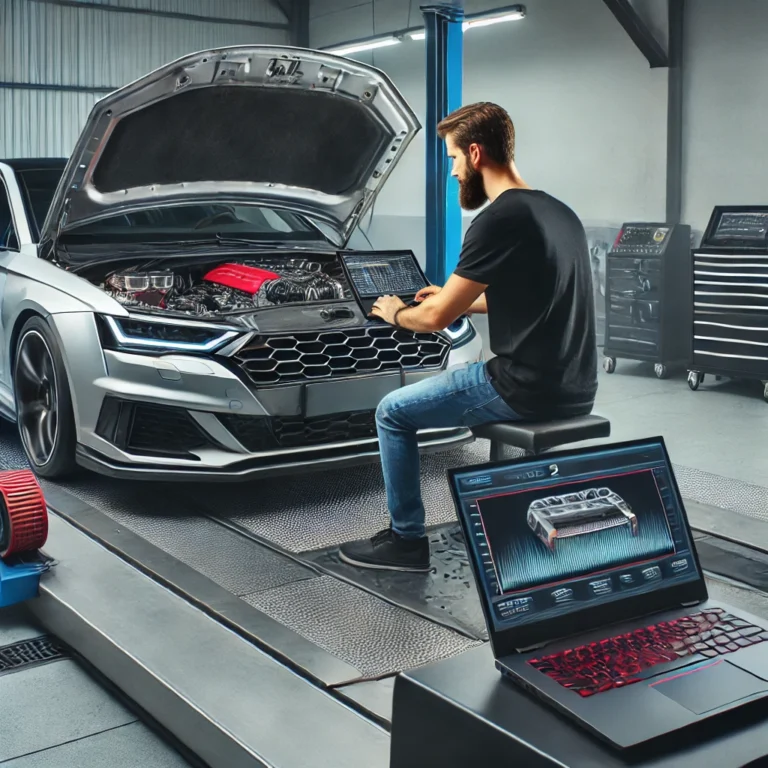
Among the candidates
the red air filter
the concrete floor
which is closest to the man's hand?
the red air filter

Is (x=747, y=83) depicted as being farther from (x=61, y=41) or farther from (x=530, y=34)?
(x=61, y=41)

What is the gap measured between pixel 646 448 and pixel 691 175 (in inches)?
266

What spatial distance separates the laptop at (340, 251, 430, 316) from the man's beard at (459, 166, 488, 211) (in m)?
0.40

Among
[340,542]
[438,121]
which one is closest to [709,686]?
[340,542]

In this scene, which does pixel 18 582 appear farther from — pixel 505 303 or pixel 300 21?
pixel 300 21

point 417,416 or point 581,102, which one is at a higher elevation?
point 581,102

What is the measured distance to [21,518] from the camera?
255 cm

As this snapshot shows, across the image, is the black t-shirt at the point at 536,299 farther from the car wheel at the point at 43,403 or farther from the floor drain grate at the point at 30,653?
the car wheel at the point at 43,403

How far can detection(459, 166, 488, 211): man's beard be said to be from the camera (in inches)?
104

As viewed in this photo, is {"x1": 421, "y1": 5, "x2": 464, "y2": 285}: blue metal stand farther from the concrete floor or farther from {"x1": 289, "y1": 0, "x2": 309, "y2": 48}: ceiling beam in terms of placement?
{"x1": 289, "y1": 0, "x2": 309, "y2": 48}: ceiling beam

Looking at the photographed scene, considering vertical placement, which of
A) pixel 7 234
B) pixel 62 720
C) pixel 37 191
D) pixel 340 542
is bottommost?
pixel 62 720

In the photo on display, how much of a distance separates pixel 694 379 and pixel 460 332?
9.94ft

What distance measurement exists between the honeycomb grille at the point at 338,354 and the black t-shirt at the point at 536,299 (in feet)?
2.80

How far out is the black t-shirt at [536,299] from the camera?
2.49m
